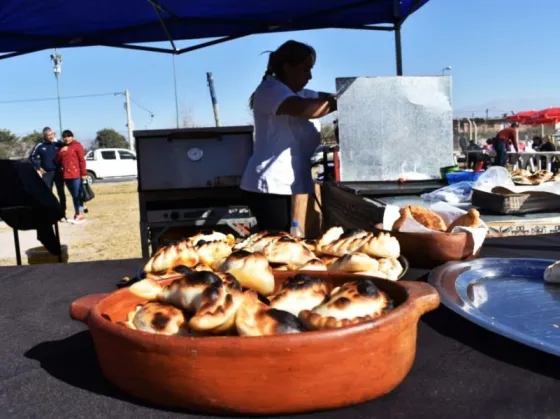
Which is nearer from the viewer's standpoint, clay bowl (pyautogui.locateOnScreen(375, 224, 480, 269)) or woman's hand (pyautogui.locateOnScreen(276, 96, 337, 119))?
clay bowl (pyautogui.locateOnScreen(375, 224, 480, 269))

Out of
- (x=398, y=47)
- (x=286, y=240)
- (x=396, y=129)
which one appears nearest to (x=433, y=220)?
(x=286, y=240)

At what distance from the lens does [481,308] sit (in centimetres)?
103

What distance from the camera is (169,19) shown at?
179 inches

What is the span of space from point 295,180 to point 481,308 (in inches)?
71.7

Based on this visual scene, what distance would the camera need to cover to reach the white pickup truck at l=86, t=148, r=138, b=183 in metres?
25.0

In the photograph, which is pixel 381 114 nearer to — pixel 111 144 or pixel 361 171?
pixel 361 171

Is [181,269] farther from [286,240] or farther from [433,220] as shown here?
[433,220]

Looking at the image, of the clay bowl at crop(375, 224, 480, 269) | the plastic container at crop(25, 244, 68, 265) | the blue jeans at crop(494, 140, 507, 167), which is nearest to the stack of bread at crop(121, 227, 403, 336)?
the clay bowl at crop(375, 224, 480, 269)

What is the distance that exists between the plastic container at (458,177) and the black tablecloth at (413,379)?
2.20 m

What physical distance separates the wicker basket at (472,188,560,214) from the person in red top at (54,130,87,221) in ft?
32.3

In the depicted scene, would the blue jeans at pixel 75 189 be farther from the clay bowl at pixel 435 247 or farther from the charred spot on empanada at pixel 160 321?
the charred spot on empanada at pixel 160 321

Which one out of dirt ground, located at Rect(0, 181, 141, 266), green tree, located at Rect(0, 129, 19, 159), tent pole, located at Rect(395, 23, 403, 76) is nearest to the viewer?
tent pole, located at Rect(395, 23, 403, 76)

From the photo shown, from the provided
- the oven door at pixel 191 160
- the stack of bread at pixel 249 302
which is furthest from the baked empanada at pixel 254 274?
the oven door at pixel 191 160

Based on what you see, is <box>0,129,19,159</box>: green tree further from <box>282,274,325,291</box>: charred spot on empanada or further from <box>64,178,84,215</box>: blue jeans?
<box>282,274,325,291</box>: charred spot on empanada
